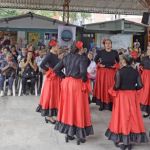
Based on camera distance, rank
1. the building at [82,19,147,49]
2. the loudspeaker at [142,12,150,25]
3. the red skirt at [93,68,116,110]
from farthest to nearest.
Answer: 1. the building at [82,19,147,49]
2. the loudspeaker at [142,12,150,25]
3. the red skirt at [93,68,116,110]

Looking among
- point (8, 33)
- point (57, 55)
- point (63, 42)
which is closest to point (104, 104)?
point (57, 55)

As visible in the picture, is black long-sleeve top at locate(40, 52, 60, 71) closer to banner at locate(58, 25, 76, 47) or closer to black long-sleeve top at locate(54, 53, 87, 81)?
black long-sleeve top at locate(54, 53, 87, 81)

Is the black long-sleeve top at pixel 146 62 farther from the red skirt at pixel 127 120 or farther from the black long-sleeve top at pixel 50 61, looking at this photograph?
the red skirt at pixel 127 120

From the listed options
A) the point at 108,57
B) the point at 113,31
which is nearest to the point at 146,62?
the point at 108,57

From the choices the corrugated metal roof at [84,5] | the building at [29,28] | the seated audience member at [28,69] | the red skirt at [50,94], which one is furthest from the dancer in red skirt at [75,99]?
the corrugated metal roof at [84,5]

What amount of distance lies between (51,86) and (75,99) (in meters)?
1.03

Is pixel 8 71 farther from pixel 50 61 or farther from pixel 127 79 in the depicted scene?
pixel 127 79

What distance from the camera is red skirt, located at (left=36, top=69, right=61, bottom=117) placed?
245 inches

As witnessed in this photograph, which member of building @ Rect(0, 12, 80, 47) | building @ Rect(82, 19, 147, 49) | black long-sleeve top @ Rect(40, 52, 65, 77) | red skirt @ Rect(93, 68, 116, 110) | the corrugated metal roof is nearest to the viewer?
black long-sleeve top @ Rect(40, 52, 65, 77)

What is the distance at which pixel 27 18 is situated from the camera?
15.6 meters

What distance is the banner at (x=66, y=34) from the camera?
590 inches

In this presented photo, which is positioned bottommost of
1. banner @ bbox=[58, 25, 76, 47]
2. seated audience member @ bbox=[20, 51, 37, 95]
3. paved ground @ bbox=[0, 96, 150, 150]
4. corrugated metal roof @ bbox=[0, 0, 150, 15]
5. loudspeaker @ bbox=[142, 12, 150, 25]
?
paved ground @ bbox=[0, 96, 150, 150]

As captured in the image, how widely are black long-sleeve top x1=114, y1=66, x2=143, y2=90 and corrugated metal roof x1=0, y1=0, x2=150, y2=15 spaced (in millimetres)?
13388

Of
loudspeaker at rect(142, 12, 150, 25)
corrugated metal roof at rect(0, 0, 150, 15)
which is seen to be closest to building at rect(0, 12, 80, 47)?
corrugated metal roof at rect(0, 0, 150, 15)
